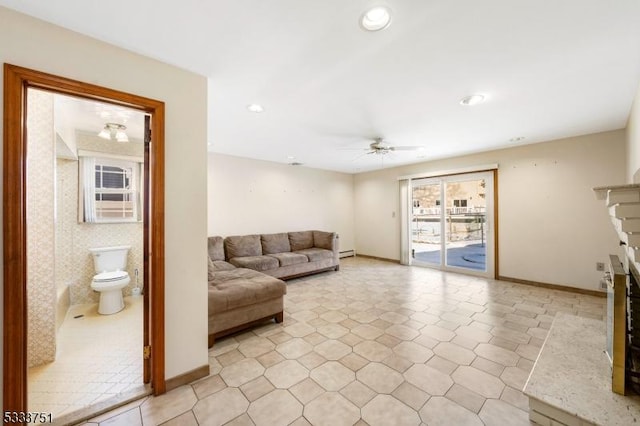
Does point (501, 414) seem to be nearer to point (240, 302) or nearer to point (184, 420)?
point (184, 420)

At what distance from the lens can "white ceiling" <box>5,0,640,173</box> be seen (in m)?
1.41

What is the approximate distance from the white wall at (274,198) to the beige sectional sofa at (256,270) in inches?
16.3

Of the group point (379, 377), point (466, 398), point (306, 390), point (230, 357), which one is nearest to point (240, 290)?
point (230, 357)

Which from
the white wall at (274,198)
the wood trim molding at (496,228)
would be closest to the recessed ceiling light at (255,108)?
the white wall at (274,198)

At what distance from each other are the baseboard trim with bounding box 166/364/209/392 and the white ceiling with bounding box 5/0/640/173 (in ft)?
7.79

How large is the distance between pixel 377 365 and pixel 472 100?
2.76 metres

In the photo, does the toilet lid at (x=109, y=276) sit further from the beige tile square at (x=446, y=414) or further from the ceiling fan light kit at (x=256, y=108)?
the beige tile square at (x=446, y=414)

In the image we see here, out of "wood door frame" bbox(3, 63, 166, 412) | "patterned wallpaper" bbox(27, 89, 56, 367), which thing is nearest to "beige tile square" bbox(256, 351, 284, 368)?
"wood door frame" bbox(3, 63, 166, 412)

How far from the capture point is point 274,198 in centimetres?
577

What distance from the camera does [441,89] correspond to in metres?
2.35

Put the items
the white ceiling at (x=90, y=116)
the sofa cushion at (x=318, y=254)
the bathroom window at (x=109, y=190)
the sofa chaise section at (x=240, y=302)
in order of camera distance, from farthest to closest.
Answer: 1. the sofa cushion at (x=318, y=254)
2. the bathroom window at (x=109, y=190)
3. the white ceiling at (x=90, y=116)
4. the sofa chaise section at (x=240, y=302)

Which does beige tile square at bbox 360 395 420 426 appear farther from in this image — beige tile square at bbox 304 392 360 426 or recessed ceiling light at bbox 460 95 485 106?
recessed ceiling light at bbox 460 95 485 106

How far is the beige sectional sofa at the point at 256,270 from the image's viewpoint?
8.21ft

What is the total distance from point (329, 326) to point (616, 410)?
7.05ft
